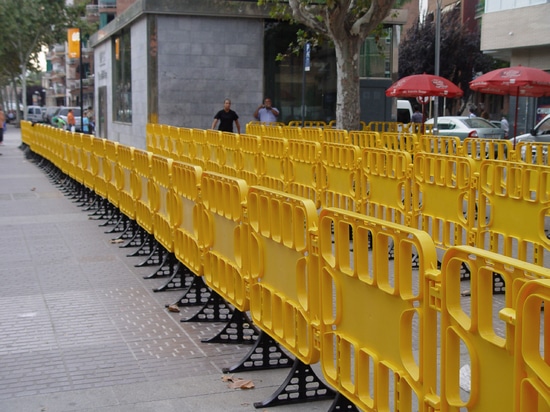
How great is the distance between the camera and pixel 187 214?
7.86 metres

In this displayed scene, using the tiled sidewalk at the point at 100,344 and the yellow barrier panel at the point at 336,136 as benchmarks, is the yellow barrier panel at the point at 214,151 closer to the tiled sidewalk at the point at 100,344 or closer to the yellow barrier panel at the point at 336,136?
the yellow barrier panel at the point at 336,136

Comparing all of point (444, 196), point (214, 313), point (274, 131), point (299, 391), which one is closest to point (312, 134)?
point (274, 131)

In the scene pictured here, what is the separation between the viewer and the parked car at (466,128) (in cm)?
2705

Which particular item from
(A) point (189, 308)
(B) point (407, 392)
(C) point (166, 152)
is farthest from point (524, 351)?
(C) point (166, 152)

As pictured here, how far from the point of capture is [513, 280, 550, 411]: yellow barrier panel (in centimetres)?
273

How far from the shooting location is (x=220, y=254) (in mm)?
6781

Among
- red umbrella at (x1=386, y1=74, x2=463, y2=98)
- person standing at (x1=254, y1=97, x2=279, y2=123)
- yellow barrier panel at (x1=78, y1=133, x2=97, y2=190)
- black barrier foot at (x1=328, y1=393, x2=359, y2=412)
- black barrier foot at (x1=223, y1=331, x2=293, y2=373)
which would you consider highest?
red umbrella at (x1=386, y1=74, x2=463, y2=98)

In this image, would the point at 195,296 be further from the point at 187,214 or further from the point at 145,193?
the point at 145,193

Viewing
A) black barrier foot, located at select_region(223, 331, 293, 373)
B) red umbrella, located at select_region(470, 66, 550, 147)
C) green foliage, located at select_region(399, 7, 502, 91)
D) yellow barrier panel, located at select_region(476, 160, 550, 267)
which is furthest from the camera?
green foliage, located at select_region(399, 7, 502, 91)

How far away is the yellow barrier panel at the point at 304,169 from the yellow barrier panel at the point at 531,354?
8702 mm

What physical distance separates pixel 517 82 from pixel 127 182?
33.5ft

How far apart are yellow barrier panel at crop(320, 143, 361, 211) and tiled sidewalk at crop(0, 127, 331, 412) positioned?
9.55 feet

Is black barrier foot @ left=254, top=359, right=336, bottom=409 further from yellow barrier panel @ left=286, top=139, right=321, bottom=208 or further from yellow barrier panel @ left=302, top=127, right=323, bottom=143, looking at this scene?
yellow barrier panel @ left=302, top=127, right=323, bottom=143

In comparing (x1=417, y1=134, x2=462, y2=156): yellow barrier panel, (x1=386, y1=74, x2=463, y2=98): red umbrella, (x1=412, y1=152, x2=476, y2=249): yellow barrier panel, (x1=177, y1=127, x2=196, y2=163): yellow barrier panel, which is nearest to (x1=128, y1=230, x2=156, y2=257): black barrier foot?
(x1=412, y1=152, x2=476, y2=249): yellow barrier panel
